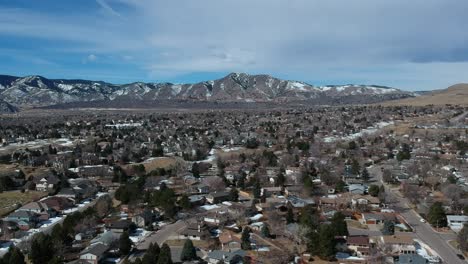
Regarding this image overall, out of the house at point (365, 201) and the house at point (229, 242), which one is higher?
the house at point (365, 201)

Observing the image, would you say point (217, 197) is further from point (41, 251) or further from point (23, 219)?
point (41, 251)

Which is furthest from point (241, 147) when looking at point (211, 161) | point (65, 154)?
point (65, 154)

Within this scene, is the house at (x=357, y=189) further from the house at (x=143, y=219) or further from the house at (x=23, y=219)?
the house at (x=23, y=219)

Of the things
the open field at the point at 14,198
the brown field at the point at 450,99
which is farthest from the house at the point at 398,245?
the brown field at the point at 450,99

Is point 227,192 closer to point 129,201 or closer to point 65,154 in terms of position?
point 129,201

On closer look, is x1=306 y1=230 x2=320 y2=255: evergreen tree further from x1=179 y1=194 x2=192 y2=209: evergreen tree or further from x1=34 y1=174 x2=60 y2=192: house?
x1=34 y1=174 x2=60 y2=192: house
